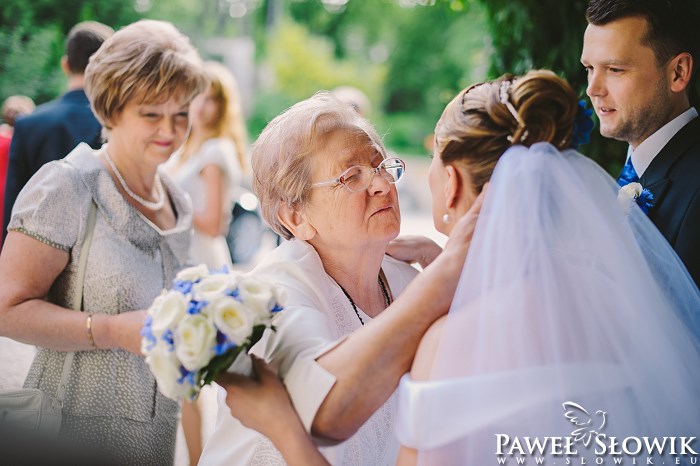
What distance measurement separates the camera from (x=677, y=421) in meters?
1.76

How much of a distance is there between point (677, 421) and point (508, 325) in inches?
19.8

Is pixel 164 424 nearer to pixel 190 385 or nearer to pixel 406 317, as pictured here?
pixel 190 385

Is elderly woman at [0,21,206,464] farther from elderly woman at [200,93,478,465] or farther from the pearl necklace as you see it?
elderly woman at [200,93,478,465]

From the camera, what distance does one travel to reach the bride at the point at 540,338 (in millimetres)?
1702

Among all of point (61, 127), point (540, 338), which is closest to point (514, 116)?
point (540, 338)

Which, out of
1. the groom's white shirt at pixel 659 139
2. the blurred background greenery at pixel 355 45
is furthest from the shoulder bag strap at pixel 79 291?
the groom's white shirt at pixel 659 139

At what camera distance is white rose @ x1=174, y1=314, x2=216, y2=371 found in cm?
163

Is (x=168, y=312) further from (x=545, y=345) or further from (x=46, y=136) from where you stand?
(x=46, y=136)

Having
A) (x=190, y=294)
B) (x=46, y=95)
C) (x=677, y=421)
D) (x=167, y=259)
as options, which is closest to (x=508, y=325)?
(x=677, y=421)

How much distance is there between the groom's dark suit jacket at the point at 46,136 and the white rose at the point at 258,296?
2.06 meters

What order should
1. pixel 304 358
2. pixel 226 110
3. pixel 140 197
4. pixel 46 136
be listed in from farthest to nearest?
pixel 226 110 < pixel 46 136 < pixel 140 197 < pixel 304 358

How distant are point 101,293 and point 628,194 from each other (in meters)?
1.82

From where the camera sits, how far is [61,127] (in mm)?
3484

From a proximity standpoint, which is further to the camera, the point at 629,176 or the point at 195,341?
the point at 629,176
